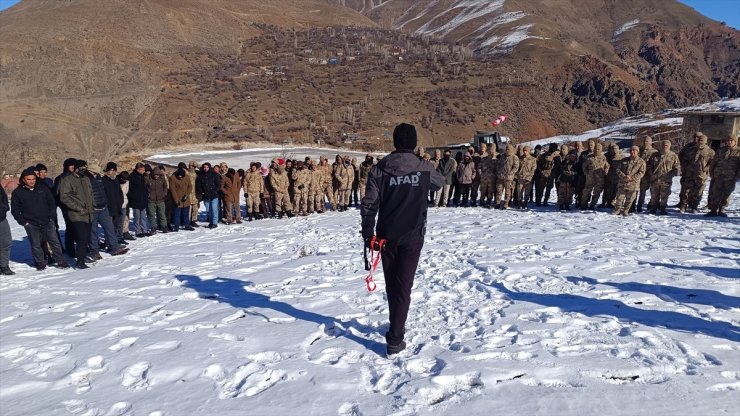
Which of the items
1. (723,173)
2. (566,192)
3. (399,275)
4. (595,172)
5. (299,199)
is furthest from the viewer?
(299,199)

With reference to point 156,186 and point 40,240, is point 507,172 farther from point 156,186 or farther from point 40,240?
point 40,240

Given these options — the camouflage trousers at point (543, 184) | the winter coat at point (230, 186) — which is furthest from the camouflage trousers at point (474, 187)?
the winter coat at point (230, 186)

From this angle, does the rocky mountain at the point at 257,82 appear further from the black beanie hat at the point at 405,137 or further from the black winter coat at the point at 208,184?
the black beanie hat at the point at 405,137

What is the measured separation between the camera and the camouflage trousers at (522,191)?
44.8 feet

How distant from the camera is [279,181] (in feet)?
45.2

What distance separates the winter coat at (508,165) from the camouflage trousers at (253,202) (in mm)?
6805

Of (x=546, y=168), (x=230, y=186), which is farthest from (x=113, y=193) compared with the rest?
(x=546, y=168)

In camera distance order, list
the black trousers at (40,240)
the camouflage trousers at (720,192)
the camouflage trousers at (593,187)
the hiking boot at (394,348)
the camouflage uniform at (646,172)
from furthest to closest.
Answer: the camouflage trousers at (593,187) < the camouflage uniform at (646,172) < the camouflage trousers at (720,192) < the black trousers at (40,240) < the hiking boot at (394,348)

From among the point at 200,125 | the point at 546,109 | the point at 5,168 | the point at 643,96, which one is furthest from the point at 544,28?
the point at 5,168

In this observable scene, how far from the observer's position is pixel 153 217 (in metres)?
12.3

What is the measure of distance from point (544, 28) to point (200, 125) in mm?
98848

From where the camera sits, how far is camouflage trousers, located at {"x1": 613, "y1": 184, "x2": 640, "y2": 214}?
1173 centimetres

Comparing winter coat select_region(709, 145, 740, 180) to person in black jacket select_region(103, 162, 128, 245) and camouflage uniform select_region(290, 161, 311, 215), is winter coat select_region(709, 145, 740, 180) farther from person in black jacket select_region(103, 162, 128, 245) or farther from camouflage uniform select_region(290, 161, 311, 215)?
person in black jacket select_region(103, 162, 128, 245)

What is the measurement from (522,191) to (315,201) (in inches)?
238
